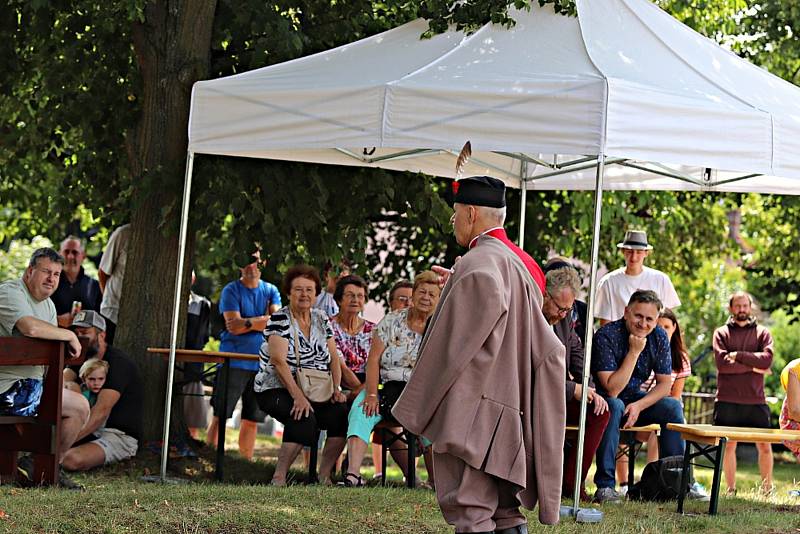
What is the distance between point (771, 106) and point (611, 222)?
599 centimetres

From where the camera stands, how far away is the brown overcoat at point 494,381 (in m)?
4.98

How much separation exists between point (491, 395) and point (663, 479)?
3.87 m

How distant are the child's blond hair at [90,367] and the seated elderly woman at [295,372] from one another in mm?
1087

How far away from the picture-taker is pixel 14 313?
774cm

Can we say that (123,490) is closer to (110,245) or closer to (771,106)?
(110,245)

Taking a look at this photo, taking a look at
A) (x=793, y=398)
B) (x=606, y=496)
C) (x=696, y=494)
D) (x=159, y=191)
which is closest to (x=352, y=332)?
(x=159, y=191)

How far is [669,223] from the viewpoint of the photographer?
15.0 metres

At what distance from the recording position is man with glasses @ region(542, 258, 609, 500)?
8.10 meters

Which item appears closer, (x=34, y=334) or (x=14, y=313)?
(x=34, y=334)

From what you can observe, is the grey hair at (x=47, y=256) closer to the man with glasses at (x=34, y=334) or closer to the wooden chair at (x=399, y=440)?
the man with glasses at (x=34, y=334)

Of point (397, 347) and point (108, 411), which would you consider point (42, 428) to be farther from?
point (397, 347)

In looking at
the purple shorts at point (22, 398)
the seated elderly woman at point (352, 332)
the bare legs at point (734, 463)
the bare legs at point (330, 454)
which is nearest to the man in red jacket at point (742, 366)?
the bare legs at point (734, 463)

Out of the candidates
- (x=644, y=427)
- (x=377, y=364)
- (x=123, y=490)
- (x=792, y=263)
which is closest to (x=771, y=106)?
(x=644, y=427)

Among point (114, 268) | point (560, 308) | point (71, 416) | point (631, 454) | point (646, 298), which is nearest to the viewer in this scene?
point (71, 416)
